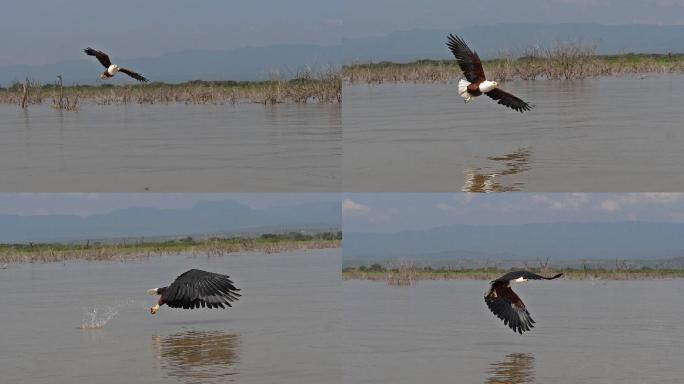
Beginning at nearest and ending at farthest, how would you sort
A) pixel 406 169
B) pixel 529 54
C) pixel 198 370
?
pixel 198 370, pixel 406 169, pixel 529 54

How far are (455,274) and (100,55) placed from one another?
46.1ft

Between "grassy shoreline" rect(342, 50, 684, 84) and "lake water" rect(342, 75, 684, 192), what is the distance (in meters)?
4.34

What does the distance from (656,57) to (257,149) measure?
21132 mm

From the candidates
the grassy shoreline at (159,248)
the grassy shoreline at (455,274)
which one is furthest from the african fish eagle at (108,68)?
the grassy shoreline at (159,248)

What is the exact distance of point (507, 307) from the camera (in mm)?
12477

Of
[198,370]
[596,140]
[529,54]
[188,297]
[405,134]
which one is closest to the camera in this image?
[198,370]

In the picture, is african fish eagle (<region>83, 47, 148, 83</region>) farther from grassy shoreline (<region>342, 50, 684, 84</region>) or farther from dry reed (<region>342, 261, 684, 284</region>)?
grassy shoreline (<region>342, 50, 684, 84</region>)

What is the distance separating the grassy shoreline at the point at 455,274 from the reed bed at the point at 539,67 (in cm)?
494

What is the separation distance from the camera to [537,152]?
1497cm

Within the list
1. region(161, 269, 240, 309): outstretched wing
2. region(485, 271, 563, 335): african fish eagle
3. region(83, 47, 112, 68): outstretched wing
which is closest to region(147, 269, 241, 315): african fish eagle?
region(161, 269, 240, 309): outstretched wing

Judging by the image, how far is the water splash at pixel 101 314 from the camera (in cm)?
1515

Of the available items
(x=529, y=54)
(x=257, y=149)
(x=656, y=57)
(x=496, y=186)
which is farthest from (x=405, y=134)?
(x=656, y=57)

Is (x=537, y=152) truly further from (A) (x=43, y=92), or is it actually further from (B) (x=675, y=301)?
(A) (x=43, y=92)

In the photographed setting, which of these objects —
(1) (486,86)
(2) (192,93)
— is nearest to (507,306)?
(1) (486,86)
